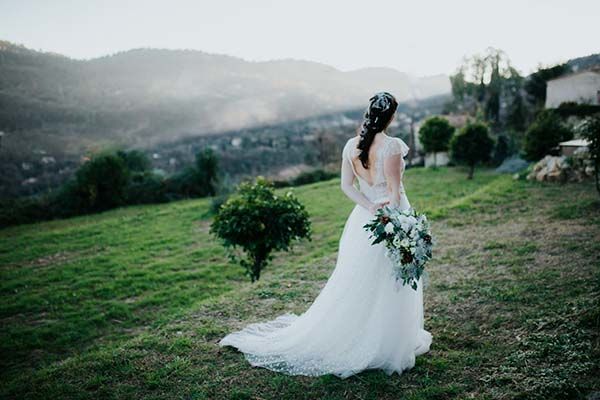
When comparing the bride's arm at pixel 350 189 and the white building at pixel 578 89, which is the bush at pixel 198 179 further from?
the bride's arm at pixel 350 189

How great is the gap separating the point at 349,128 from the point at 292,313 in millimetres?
42828

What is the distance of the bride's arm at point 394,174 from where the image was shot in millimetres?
3459

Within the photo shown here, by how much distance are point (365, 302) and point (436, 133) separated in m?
21.9

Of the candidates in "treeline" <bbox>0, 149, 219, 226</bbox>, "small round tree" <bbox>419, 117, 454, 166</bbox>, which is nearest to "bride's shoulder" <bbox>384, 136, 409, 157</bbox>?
"small round tree" <bbox>419, 117, 454, 166</bbox>

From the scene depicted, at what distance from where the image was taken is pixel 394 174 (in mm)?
3480

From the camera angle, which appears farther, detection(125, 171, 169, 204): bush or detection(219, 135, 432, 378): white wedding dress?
detection(125, 171, 169, 204): bush

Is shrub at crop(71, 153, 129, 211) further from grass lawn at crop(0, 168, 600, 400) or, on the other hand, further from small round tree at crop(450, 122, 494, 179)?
small round tree at crop(450, 122, 494, 179)

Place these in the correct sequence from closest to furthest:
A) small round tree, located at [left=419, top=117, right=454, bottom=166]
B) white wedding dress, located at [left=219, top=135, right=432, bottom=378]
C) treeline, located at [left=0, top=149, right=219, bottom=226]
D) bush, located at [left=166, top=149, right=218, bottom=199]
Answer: white wedding dress, located at [left=219, top=135, right=432, bottom=378], treeline, located at [left=0, top=149, right=219, bottom=226], small round tree, located at [left=419, top=117, right=454, bottom=166], bush, located at [left=166, top=149, right=218, bottom=199]

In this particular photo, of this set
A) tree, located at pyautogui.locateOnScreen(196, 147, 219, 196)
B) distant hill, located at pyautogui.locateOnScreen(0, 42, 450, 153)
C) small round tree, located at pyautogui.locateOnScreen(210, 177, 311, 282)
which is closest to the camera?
small round tree, located at pyautogui.locateOnScreen(210, 177, 311, 282)

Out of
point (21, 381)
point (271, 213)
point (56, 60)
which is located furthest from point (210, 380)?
point (56, 60)

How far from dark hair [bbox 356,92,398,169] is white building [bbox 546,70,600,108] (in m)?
11.1

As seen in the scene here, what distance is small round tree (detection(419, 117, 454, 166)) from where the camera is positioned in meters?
23.5

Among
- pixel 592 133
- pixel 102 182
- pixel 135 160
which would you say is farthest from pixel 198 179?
pixel 592 133

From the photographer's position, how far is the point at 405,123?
51.2 meters
